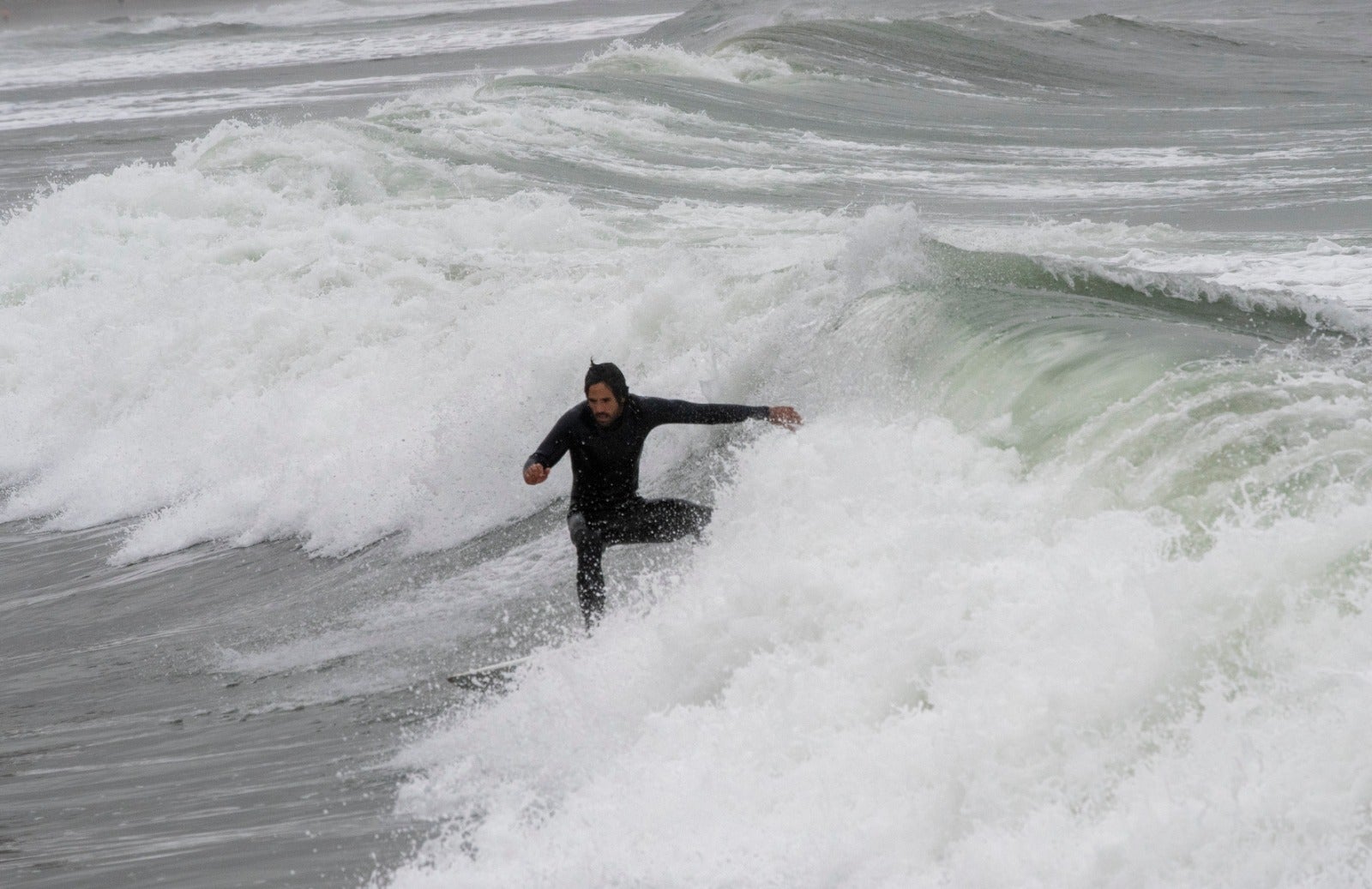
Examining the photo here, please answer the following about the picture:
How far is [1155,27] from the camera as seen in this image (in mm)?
32500

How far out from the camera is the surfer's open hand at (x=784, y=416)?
6320 mm

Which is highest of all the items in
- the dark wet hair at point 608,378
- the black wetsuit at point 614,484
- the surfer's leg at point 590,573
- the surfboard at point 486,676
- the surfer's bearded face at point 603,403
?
the dark wet hair at point 608,378

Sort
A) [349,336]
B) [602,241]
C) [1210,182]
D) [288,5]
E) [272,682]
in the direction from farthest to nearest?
[288,5] < [1210,182] < [602,241] < [349,336] < [272,682]

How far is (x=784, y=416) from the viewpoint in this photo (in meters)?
6.33

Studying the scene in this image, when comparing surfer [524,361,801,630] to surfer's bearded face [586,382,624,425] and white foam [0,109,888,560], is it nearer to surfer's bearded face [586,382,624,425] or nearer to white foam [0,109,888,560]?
surfer's bearded face [586,382,624,425]

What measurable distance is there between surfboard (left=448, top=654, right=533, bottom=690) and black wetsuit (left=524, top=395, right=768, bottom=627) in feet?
1.20

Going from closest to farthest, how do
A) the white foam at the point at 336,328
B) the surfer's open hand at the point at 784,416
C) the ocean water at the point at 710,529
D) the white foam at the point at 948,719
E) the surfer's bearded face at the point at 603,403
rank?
the white foam at the point at 948,719, the ocean water at the point at 710,529, the surfer's bearded face at the point at 603,403, the surfer's open hand at the point at 784,416, the white foam at the point at 336,328

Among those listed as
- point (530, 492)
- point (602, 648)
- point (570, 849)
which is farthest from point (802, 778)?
point (530, 492)

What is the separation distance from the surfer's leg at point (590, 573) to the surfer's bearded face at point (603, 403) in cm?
46

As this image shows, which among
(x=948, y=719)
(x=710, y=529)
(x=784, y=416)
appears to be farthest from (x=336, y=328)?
(x=948, y=719)

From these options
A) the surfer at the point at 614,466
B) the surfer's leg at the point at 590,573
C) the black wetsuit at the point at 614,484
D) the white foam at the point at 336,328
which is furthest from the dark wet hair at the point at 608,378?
the white foam at the point at 336,328

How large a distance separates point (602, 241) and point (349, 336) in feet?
10.6

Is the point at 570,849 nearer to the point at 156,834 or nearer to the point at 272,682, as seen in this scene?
the point at 156,834

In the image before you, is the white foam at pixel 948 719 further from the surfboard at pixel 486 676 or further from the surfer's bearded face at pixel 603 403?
the surfer's bearded face at pixel 603 403
